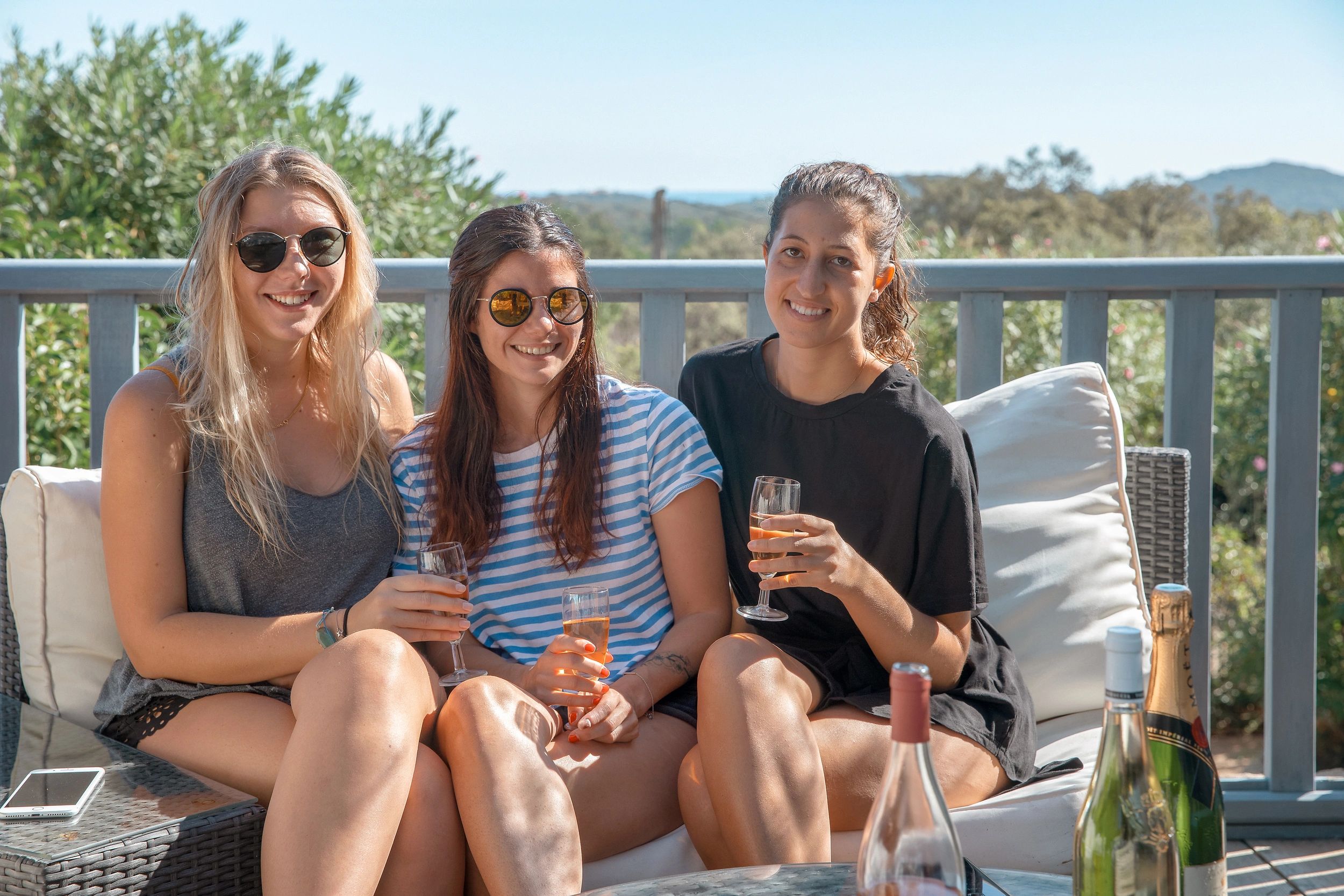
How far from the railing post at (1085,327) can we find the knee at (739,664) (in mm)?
1384

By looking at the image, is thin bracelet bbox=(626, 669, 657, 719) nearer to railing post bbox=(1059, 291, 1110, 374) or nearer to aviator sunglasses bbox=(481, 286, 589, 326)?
aviator sunglasses bbox=(481, 286, 589, 326)

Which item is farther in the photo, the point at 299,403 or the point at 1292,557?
the point at 1292,557

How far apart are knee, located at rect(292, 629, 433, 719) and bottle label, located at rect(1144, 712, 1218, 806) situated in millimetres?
1100

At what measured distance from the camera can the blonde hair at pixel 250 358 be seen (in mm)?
2033

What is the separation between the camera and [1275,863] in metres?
2.71

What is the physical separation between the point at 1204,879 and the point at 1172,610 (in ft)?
0.95

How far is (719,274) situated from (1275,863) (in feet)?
6.63

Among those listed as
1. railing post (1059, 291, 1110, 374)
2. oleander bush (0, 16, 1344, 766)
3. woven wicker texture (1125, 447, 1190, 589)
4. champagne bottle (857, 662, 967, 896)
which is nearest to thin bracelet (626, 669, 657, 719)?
champagne bottle (857, 662, 967, 896)

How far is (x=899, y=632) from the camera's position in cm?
190

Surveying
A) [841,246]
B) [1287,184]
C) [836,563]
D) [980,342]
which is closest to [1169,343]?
[980,342]

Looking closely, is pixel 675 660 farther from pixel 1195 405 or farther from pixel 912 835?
pixel 1195 405

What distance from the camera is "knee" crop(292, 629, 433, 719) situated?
1.68 meters

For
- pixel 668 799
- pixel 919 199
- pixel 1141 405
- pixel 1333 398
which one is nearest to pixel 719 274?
pixel 668 799

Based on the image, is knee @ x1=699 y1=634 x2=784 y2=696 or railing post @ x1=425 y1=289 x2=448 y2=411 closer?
knee @ x1=699 y1=634 x2=784 y2=696
